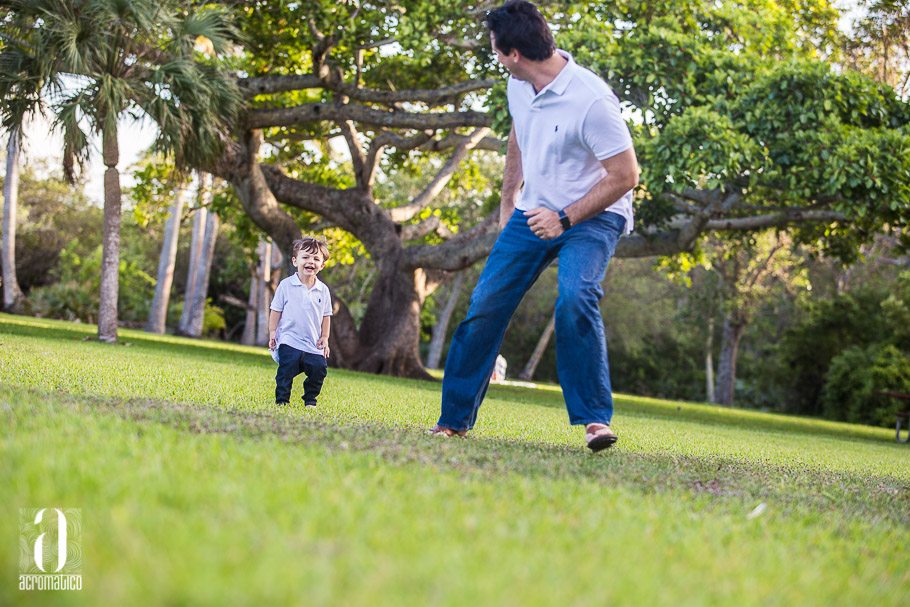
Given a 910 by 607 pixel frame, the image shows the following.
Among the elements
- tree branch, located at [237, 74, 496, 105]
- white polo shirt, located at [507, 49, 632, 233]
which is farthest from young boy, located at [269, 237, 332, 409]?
tree branch, located at [237, 74, 496, 105]

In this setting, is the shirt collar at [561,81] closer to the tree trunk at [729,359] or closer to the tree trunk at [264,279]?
the tree trunk at [264,279]

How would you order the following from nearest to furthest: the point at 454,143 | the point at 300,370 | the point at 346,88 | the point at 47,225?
1. the point at 300,370
2. the point at 346,88
3. the point at 454,143
4. the point at 47,225

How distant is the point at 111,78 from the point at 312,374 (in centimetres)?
930

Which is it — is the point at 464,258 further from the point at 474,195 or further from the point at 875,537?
the point at 474,195

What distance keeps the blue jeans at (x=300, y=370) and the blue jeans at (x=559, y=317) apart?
77.5 inches

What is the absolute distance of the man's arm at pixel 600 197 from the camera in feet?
14.6

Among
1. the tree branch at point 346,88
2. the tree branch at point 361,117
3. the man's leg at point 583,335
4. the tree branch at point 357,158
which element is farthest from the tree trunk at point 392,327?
the man's leg at point 583,335

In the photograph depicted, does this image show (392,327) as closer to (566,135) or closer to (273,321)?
(273,321)

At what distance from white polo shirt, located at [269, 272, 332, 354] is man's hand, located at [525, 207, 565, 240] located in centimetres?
259

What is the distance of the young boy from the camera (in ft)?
21.6

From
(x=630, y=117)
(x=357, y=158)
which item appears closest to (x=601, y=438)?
(x=630, y=117)

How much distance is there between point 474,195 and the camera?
127 ft

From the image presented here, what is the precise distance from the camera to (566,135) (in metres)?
4.57

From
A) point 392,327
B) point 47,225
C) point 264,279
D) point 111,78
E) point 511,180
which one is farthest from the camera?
point 47,225
